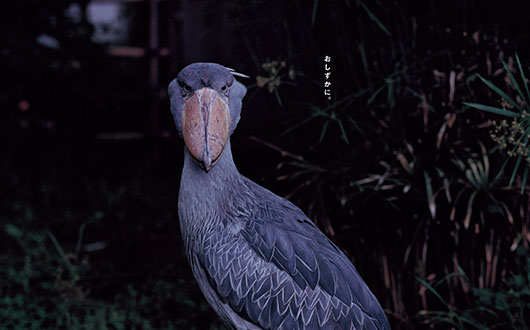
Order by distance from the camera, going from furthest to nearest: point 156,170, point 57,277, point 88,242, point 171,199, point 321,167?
1. point 156,170
2. point 171,199
3. point 88,242
4. point 57,277
5. point 321,167

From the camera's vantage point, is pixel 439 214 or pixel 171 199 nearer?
pixel 439 214

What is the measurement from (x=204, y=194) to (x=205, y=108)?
0.34 metres

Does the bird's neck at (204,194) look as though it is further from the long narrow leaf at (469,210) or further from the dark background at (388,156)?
the long narrow leaf at (469,210)

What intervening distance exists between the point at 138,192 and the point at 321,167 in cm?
260

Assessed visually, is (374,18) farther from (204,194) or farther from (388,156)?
(204,194)

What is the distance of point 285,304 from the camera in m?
1.82

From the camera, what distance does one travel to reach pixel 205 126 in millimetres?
1588

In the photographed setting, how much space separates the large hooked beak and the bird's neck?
21cm

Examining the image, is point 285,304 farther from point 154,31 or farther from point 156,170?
point 154,31

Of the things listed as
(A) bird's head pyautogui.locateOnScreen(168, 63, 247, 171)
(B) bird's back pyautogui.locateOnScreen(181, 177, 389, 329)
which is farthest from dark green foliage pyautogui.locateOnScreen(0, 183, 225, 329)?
(A) bird's head pyautogui.locateOnScreen(168, 63, 247, 171)

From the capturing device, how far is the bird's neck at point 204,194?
183 cm

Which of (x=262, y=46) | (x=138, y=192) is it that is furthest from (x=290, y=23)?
(x=138, y=192)

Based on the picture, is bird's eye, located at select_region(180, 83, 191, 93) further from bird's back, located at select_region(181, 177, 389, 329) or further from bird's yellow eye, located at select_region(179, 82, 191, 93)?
bird's back, located at select_region(181, 177, 389, 329)

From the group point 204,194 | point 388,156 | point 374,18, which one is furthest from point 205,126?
point 388,156
